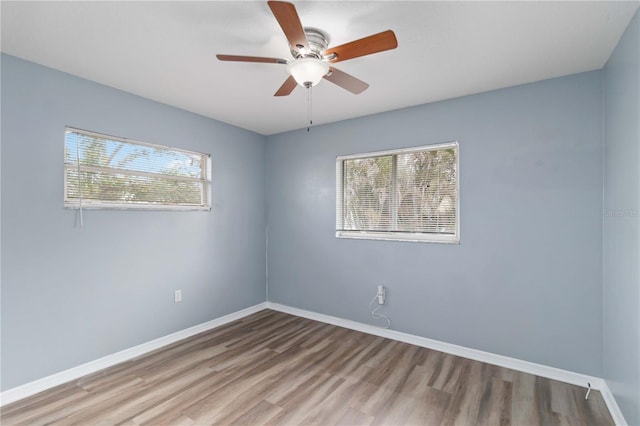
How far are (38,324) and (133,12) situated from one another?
2.31 meters

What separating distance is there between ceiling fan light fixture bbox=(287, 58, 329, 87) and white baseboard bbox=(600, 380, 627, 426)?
9.22 feet

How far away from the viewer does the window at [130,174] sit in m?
2.54

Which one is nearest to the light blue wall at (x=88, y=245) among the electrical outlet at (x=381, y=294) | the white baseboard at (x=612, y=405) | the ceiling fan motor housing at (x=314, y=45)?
the electrical outlet at (x=381, y=294)

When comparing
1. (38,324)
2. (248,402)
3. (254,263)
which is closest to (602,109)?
(248,402)

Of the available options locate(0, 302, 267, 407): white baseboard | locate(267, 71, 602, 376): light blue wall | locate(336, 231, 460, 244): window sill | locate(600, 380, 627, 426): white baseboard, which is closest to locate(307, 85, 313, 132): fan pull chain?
locate(267, 71, 602, 376): light blue wall

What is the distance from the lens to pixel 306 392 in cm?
230

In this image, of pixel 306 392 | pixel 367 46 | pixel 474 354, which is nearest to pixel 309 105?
pixel 367 46

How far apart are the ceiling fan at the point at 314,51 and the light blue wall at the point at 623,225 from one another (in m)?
1.46

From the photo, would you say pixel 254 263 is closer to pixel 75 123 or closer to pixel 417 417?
pixel 75 123

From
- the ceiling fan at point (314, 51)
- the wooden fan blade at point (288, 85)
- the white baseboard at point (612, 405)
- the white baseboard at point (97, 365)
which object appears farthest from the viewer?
the white baseboard at point (97, 365)

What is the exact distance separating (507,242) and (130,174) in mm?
3518

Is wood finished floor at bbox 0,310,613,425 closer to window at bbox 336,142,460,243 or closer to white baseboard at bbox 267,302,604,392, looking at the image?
white baseboard at bbox 267,302,604,392

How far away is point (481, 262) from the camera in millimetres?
2791

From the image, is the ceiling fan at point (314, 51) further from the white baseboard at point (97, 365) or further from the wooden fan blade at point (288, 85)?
the white baseboard at point (97, 365)
